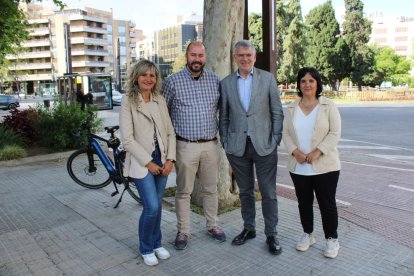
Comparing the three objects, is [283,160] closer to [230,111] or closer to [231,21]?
[231,21]

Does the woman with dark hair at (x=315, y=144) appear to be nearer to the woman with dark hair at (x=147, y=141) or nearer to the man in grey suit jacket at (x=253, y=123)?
the man in grey suit jacket at (x=253, y=123)

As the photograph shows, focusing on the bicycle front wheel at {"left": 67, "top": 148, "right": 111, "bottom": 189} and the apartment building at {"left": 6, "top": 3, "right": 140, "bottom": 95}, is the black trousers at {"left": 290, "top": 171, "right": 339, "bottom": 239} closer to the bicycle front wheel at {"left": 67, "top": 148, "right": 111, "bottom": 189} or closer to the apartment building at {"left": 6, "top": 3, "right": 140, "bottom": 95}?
the bicycle front wheel at {"left": 67, "top": 148, "right": 111, "bottom": 189}

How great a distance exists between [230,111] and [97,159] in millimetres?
3326

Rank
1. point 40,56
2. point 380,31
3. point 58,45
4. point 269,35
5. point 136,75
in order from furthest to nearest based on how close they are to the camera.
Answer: point 380,31
point 40,56
point 58,45
point 269,35
point 136,75

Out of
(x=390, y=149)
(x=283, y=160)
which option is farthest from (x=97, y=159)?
(x=390, y=149)

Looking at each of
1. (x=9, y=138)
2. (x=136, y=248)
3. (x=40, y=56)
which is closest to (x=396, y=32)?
(x=40, y=56)

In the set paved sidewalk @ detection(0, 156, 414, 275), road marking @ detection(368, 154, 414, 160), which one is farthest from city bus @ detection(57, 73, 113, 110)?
paved sidewalk @ detection(0, 156, 414, 275)

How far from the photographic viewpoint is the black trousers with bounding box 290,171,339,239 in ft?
11.9

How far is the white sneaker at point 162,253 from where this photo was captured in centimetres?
374

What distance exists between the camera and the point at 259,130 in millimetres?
3758

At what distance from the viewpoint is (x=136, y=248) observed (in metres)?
4.00

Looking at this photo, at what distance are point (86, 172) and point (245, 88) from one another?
3.71 m

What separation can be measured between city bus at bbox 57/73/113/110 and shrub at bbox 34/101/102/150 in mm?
15434

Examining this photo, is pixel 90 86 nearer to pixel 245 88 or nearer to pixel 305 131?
pixel 245 88
